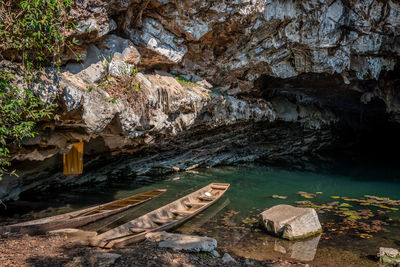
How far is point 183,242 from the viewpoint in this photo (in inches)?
209

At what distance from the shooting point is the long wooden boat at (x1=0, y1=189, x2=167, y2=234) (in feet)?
18.8

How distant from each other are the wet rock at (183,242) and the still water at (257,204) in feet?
2.48

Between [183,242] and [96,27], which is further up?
[96,27]

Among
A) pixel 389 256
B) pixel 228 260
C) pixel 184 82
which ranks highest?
pixel 184 82

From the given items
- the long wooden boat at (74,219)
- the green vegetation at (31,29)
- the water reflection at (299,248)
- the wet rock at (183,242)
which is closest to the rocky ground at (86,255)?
the wet rock at (183,242)

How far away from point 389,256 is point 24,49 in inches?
352

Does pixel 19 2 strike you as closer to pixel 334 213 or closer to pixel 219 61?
pixel 219 61

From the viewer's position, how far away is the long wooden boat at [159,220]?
537 centimetres

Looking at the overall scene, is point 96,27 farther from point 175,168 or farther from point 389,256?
point 389,256

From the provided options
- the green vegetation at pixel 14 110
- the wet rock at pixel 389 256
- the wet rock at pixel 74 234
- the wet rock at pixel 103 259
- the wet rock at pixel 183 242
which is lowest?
the wet rock at pixel 389 256

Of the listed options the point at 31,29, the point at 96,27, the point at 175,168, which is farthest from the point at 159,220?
the point at 175,168

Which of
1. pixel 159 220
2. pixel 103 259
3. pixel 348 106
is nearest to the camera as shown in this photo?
pixel 103 259

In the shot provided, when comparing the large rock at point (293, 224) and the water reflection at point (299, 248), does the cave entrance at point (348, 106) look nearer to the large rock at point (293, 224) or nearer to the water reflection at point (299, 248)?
the large rock at point (293, 224)

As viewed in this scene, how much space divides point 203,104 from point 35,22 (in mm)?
7354
